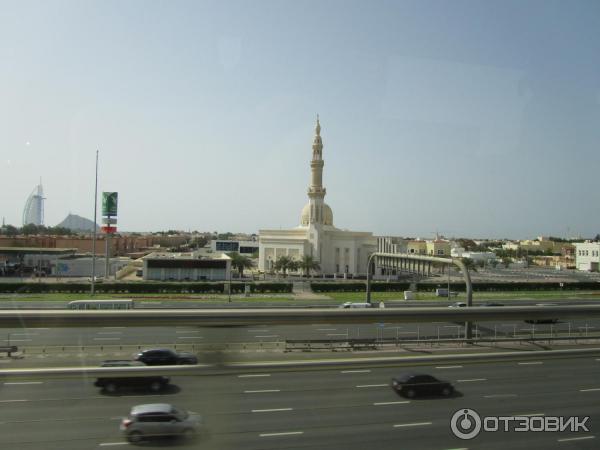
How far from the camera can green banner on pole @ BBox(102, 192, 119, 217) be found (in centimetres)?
3453

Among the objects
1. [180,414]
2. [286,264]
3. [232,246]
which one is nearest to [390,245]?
[286,264]

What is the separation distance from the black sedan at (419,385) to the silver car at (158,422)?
0.84m

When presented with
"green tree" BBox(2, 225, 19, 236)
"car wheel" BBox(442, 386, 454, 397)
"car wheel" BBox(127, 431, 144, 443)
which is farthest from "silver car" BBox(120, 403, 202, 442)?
"green tree" BBox(2, 225, 19, 236)

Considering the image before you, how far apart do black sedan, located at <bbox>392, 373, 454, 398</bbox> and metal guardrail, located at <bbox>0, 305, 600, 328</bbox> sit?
0.79ft

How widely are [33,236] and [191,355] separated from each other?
35653 millimetres

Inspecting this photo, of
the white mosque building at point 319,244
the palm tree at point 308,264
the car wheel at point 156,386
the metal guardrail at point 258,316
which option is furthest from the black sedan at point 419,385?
the white mosque building at point 319,244

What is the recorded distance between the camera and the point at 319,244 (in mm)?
44562

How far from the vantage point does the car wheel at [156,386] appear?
1.79 m

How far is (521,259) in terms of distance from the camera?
56188 millimetres

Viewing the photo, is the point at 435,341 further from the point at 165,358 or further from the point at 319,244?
the point at 319,244

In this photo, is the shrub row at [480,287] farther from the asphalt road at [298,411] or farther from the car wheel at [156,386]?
the car wheel at [156,386]

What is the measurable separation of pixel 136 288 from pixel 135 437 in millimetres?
24638

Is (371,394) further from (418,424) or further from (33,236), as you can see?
(33,236)

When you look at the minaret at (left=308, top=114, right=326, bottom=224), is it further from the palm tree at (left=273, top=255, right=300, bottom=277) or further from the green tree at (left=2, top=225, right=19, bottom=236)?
the green tree at (left=2, top=225, right=19, bottom=236)
